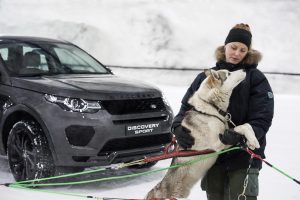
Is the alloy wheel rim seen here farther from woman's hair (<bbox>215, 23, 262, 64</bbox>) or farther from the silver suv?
woman's hair (<bbox>215, 23, 262, 64</bbox>)

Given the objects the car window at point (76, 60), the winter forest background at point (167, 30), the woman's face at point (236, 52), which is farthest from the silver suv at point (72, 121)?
the winter forest background at point (167, 30)

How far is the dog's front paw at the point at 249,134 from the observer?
9.05 ft

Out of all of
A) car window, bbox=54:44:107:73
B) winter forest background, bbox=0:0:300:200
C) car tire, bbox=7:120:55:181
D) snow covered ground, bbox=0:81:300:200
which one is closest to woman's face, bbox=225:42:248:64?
snow covered ground, bbox=0:81:300:200

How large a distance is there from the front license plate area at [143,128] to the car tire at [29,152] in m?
0.85

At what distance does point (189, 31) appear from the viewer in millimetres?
17500

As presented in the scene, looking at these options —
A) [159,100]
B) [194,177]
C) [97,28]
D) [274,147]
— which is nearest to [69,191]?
[159,100]

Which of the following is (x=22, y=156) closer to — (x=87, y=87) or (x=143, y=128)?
(x=87, y=87)

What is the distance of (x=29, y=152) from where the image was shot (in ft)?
15.9

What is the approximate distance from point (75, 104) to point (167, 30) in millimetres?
13347

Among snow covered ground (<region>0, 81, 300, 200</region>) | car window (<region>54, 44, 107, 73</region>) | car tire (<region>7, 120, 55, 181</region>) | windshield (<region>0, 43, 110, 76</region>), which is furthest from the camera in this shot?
car window (<region>54, 44, 107, 73</region>)

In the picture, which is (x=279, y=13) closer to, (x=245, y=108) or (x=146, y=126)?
(x=146, y=126)

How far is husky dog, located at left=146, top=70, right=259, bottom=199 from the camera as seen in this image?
2.90 m

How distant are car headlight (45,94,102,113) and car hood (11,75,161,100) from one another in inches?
1.6

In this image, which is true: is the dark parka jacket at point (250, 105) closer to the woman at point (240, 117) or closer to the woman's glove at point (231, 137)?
the woman at point (240, 117)
